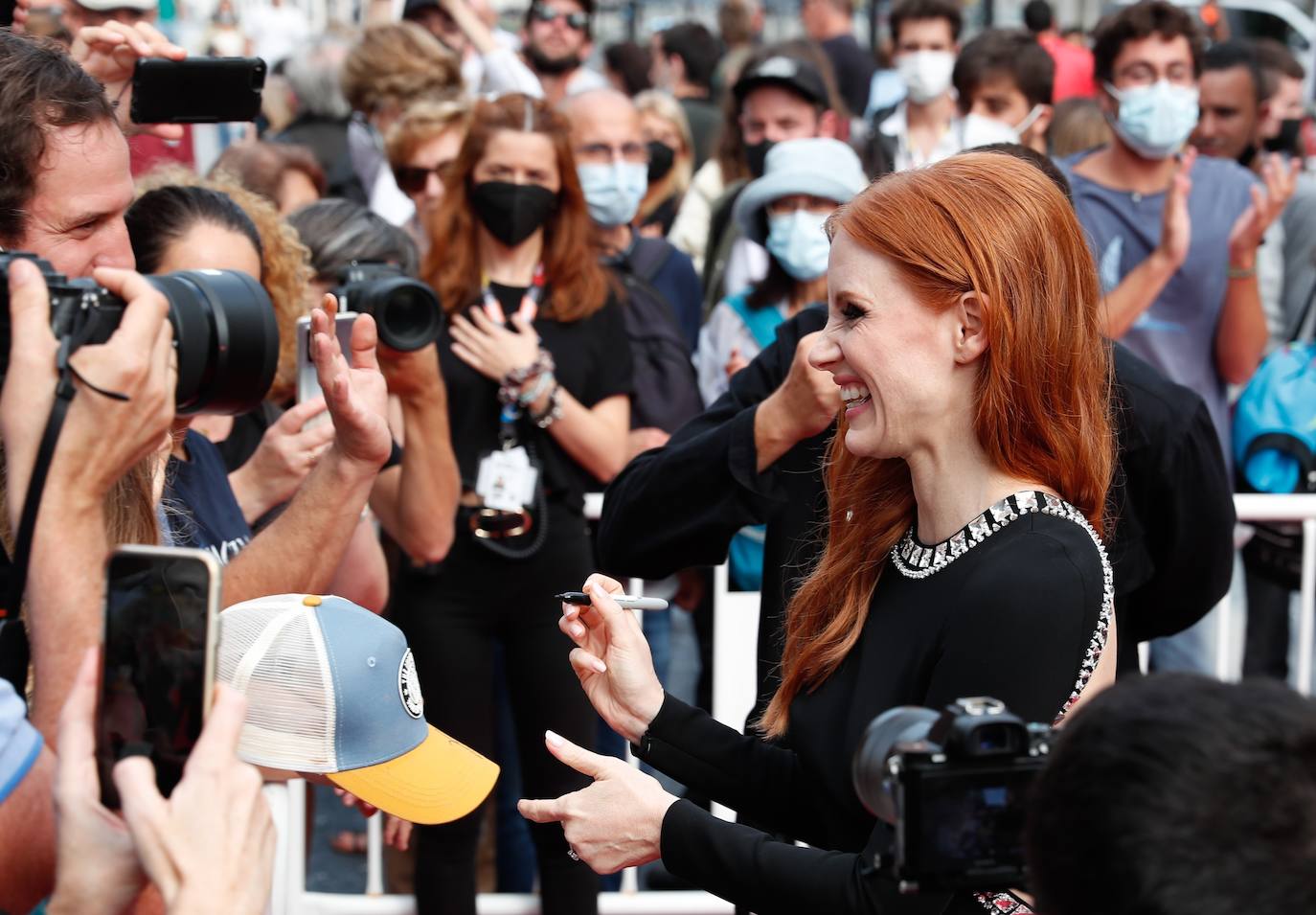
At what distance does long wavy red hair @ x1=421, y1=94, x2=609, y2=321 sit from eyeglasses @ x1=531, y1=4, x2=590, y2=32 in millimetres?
3281

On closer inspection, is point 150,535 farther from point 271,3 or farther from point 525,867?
point 271,3

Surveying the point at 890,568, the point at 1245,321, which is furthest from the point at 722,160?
the point at 890,568

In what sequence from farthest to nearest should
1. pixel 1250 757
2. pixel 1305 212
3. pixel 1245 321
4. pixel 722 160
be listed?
1. pixel 722 160
2. pixel 1305 212
3. pixel 1245 321
4. pixel 1250 757

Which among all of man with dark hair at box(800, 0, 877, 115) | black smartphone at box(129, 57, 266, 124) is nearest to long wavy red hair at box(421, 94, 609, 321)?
black smartphone at box(129, 57, 266, 124)

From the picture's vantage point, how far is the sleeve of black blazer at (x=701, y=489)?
105 inches

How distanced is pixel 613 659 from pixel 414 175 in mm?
3104

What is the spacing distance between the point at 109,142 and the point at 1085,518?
149cm

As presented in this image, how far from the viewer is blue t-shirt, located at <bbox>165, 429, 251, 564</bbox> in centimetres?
258

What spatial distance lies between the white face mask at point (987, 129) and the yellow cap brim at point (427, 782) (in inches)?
125

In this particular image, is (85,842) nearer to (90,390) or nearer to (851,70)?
(90,390)

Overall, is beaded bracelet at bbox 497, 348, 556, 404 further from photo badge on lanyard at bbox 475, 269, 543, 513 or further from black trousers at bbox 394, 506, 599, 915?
black trousers at bbox 394, 506, 599, 915

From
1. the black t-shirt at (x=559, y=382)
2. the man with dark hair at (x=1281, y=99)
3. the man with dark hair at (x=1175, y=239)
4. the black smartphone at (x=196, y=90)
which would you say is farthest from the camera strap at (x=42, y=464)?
the man with dark hair at (x=1281, y=99)

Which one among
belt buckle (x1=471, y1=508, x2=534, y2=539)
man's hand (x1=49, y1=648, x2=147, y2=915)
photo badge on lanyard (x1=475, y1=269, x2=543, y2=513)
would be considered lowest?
belt buckle (x1=471, y1=508, x2=534, y2=539)

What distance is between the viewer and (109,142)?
223 centimetres
